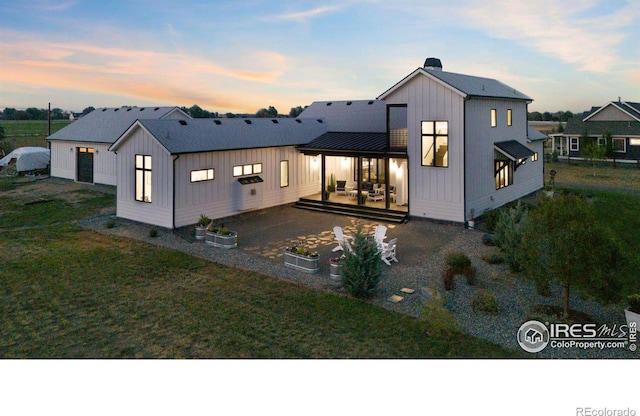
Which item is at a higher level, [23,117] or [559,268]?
[23,117]

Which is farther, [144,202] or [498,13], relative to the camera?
[144,202]

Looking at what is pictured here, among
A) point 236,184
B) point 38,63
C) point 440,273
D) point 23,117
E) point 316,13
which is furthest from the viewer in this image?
point 23,117

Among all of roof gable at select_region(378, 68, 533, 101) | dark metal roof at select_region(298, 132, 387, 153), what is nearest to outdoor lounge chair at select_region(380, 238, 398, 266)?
dark metal roof at select_region(298, 132, 387, 153)

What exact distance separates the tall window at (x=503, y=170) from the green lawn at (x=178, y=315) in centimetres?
1264

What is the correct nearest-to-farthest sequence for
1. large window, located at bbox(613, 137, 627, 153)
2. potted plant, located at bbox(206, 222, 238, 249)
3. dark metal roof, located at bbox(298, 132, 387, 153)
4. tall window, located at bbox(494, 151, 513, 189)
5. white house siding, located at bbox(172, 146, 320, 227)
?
1. potted plant, located at bbox(206, 222, 238, 249)
2. white house siding, located at bbox(172, 146, 320, 227)
3. tall window, located at bbox(494, 151, 513, 189)
4. dark metal roof, located at bbox(298, 132, 387, 153)
5. large window, located at bbox(613, 137, 627, 153)

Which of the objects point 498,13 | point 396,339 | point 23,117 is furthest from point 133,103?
point 23,117

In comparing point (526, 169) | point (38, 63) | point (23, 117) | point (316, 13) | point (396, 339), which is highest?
point (23, 117)

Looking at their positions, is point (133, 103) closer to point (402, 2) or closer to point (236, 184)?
point (236, 184)

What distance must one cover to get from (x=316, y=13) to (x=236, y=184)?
771 cm

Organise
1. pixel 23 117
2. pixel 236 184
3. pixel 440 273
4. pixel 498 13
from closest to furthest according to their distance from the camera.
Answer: pixel 440 273 < pixel 498 13 < pixel 236 184 < pixel 23 117

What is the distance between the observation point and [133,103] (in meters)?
34.1

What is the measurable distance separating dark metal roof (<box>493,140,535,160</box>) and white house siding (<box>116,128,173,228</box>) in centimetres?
1402

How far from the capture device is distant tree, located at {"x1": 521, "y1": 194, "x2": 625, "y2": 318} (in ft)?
25.7

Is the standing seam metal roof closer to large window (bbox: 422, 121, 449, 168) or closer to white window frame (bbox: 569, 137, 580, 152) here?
large window (bbox: 422, 121, 449, 168)
